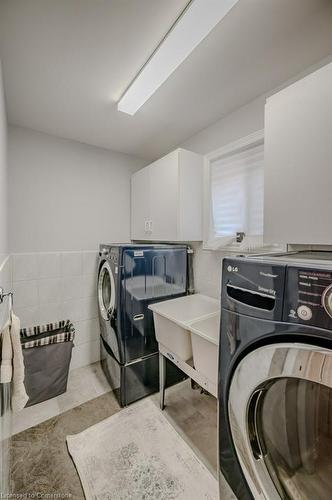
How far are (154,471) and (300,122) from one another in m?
2.10

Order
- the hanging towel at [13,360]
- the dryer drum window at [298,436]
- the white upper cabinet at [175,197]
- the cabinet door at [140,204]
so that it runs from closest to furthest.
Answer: the dryer drum window at [298,436] → the hanging towel at [13,360] → the white upper cabinet at [175,197] → the cabinet door at [140,204]

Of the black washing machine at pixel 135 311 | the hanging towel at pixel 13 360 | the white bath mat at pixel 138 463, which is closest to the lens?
the hanging towel at pixel 13 360

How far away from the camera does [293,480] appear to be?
0.73m

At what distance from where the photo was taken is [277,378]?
2.21ft

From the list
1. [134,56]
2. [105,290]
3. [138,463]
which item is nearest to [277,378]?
[138,463]

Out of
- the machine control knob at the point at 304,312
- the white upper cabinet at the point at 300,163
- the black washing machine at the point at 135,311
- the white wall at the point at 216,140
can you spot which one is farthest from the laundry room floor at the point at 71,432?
the white upper cabinet at the point at 300,163

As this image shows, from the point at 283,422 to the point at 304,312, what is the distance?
0.44 m

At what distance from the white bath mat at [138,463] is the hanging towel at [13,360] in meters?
0.70

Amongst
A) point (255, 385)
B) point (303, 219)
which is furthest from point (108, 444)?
point (303, 219)

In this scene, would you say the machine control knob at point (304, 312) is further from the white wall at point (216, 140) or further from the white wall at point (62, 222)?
the white wall at point (62, 222)

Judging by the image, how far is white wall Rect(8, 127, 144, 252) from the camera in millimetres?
2045

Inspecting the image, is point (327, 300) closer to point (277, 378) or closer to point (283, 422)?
point (277, 378)

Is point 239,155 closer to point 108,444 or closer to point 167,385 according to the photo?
point 167,385

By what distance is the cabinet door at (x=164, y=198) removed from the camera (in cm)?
197
